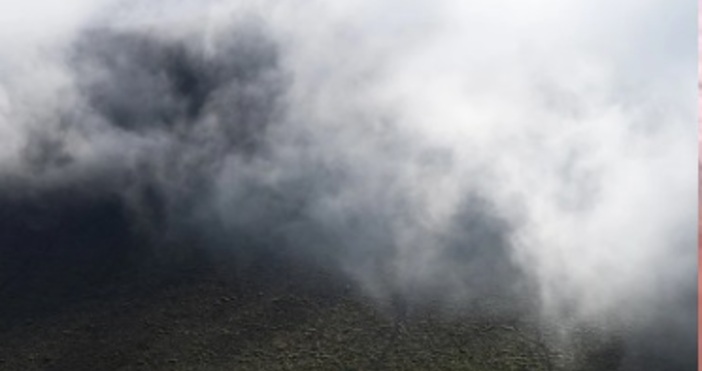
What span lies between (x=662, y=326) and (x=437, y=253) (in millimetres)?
9078

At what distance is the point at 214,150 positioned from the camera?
133ft

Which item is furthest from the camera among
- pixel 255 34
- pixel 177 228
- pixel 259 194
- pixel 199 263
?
pixel 255 34

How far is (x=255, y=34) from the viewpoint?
49.2m

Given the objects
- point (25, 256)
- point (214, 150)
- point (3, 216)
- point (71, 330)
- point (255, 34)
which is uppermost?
point (255, 34)

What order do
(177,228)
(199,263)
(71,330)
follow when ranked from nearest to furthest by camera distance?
1. (71,330)
2. (199,263)
3. (177,228)

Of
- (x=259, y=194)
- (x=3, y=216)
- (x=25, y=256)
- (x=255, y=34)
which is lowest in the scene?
(x=25, y=256)

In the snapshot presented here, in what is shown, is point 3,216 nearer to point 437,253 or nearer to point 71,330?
point 71,330

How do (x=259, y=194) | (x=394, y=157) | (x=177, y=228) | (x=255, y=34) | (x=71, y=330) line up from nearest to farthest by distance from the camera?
(x=71, y=330) → (x=177, y=228) → (x=259, y=194) → (x=394, y=157) → (x=255, y=34)

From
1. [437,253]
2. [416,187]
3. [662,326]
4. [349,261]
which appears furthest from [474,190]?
[662,326]

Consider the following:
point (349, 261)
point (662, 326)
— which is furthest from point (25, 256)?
point (662, 326)

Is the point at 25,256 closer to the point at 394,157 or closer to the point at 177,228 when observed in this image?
the point at 177,228

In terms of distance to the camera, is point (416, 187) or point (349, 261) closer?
point (349, 261)

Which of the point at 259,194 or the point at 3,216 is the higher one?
the point at 259,194

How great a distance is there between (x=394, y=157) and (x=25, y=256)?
1758 centimetres
